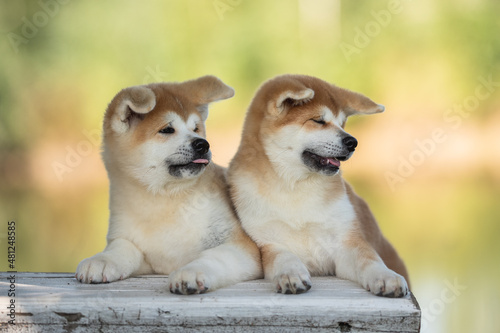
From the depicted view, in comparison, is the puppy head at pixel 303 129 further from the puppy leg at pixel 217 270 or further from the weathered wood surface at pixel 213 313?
the weathered wood surface at pixel 213 313

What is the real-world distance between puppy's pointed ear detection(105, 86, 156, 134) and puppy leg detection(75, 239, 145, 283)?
528mm

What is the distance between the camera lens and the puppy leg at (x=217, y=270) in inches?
105

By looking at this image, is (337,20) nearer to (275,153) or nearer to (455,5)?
(455,5)

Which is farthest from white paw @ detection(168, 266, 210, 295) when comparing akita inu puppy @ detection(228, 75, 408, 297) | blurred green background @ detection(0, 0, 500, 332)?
blurred green background @ detection(0, 0, 500, 332)

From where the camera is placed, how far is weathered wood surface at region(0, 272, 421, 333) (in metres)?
2.49

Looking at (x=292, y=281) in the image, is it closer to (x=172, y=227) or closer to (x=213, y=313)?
(x=213, y=313)

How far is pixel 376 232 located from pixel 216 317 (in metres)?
1.32

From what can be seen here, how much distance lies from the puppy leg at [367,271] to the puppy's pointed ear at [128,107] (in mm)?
1084

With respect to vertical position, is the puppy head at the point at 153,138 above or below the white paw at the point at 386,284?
above

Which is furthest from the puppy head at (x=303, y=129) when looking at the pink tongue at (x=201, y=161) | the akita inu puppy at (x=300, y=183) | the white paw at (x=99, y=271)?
the white paw at (x=99, y=271)

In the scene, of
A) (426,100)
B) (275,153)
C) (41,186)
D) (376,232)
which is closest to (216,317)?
(275,153)

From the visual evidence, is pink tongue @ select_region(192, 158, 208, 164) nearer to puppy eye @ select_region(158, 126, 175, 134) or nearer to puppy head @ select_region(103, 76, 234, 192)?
puppy head @ select_region(103, 76, 234, 192)

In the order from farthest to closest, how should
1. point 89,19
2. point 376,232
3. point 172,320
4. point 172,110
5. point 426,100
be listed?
→ point 89,19 < point 426,100 < point 376,232 < point 172,110 < point 172,320

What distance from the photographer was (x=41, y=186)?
961 cm
